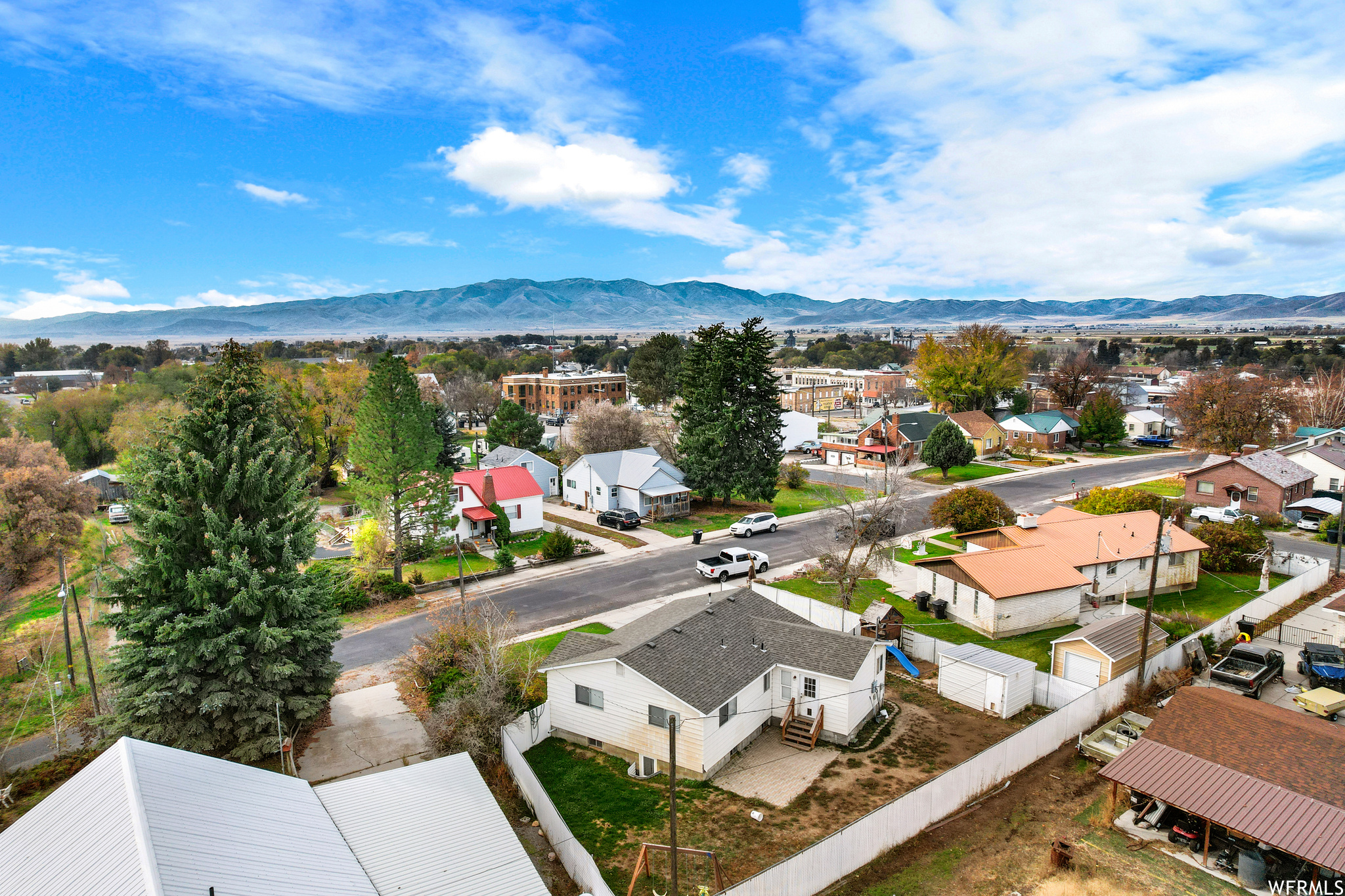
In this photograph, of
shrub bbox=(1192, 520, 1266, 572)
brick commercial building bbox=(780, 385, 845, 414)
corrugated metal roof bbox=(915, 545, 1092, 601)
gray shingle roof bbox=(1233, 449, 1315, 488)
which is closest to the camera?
corrugated metal roof bbox=(915, 545, 1092, 601)

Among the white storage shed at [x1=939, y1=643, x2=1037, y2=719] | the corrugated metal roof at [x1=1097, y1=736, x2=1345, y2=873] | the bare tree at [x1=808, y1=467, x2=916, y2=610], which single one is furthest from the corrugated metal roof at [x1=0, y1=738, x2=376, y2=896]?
the bare tree at [x1=808, y1=467, x2=916, y2=610]

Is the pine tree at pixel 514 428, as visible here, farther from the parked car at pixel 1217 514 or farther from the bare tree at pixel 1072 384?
the bare tree at pixel 1072 384

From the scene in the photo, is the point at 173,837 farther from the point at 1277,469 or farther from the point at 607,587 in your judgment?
the point at 1277,469

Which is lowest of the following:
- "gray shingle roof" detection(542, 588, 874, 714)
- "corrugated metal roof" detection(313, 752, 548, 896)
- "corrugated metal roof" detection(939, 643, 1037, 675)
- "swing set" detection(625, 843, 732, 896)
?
"swing set" detection(625, 843, 732, 896)

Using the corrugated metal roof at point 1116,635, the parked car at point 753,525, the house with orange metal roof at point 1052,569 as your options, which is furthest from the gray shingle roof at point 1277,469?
the parked car at point 753,525

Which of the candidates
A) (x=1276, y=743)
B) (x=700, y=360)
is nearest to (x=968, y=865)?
(x=1276, y=743)

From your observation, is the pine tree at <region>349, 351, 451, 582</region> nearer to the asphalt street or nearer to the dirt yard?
the asphalt street

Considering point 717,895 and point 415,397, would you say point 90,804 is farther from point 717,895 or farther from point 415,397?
point 415,397
